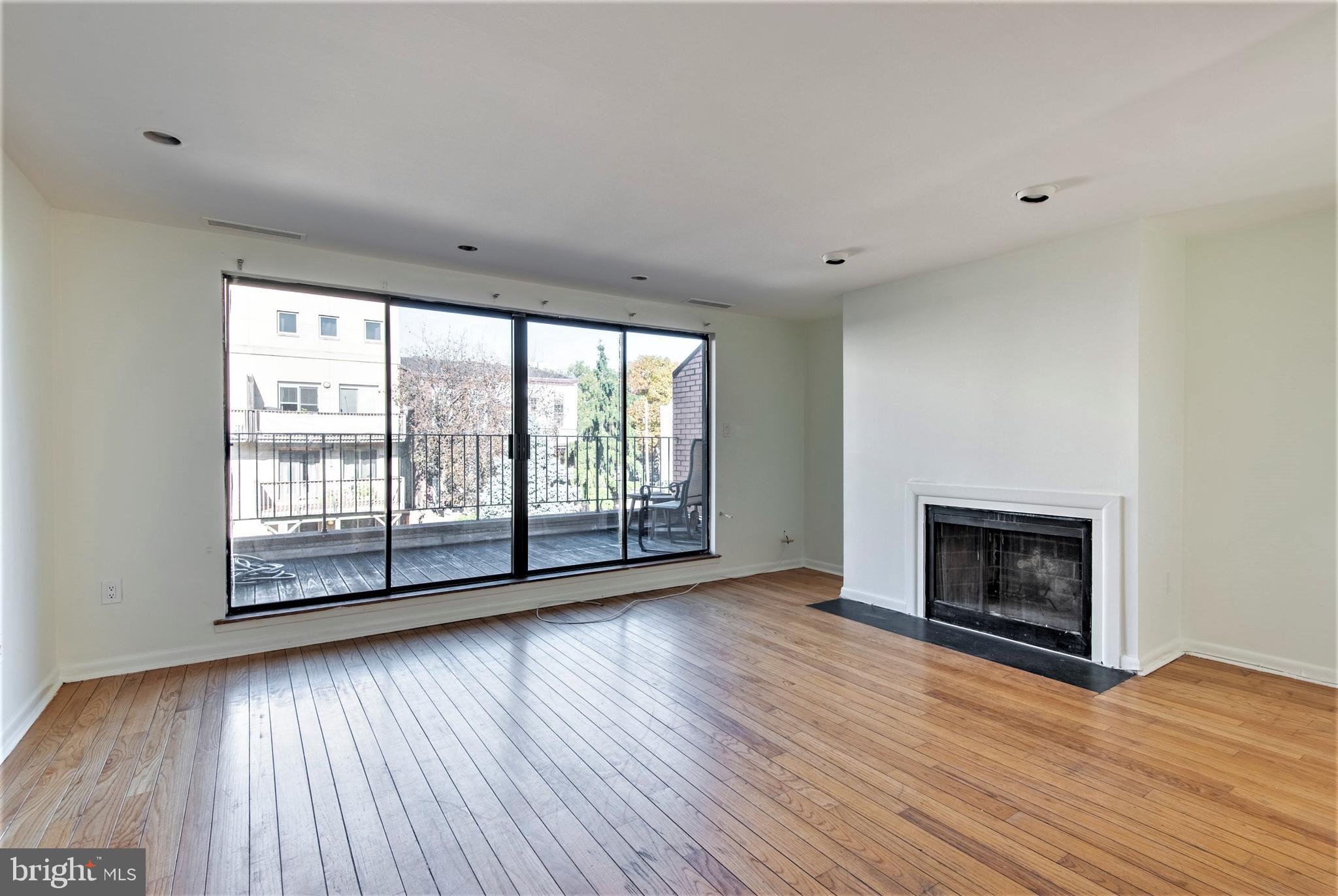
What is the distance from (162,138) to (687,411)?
4.04 metres

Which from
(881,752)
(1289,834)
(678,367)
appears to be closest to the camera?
(1289,834)

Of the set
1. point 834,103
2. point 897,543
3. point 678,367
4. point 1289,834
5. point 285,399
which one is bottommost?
point 1289,834

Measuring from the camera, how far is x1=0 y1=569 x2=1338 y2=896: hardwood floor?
1810 millimetres

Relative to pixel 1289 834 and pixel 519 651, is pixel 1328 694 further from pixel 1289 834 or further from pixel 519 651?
pixel 519 651

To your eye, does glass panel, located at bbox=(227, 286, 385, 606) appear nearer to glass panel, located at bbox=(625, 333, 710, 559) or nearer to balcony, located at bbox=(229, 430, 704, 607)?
balcony, located at bbox=(229, 430, 704, 607)

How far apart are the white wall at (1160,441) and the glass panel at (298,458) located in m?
4.65

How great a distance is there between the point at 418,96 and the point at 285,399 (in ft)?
8.43

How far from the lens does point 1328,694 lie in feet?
9.99

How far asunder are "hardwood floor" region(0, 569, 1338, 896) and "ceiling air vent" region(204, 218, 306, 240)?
8.08 ft

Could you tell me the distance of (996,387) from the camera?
398cm

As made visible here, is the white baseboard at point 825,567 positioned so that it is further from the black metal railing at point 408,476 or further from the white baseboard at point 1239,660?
the white baseboard at point 1239,660

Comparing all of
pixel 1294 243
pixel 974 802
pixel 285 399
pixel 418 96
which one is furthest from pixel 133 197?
pixel 1294 243

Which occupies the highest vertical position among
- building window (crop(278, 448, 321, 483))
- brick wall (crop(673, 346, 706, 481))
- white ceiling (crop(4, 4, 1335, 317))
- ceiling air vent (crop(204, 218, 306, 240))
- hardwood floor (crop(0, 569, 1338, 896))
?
ceiling air vent (crop(204, 218, 306, 240))

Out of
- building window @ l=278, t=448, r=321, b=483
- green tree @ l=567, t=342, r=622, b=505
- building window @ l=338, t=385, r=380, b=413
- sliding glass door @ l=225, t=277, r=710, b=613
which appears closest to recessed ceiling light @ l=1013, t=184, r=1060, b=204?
sliding glass door @ l=225, t=277, r=710, b=613
